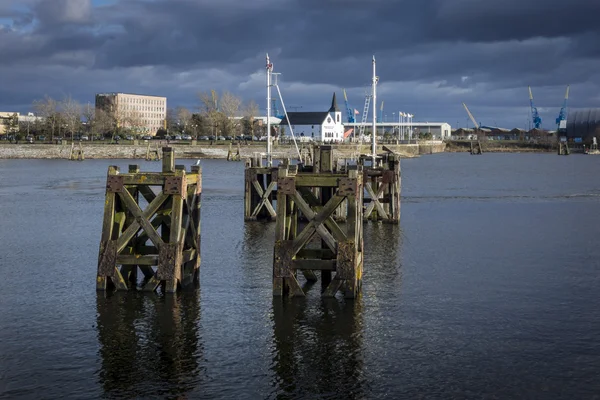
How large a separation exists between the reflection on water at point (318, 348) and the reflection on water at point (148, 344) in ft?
6.85

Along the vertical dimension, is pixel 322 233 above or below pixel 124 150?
below

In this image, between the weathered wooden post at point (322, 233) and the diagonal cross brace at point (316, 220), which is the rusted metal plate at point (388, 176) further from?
the diagonal cross brace at point (316, 220)

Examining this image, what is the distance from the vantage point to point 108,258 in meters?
23.3

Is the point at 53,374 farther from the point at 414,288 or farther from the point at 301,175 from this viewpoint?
the point at 414,288

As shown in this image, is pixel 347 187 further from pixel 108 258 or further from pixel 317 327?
pixel 108 258

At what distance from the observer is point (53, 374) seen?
17281mm

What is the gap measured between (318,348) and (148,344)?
4.28 metres

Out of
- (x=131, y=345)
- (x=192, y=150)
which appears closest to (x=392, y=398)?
(x=131, y=345)

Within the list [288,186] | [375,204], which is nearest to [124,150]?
[375,204]

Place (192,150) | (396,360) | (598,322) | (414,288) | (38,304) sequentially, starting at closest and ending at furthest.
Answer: (396,360) < (598,322) < (38,304) < (414,288) < (192,150)

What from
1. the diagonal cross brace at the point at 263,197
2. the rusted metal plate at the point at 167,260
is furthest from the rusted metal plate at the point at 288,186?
the diagonal cross brace at the point at 263,197

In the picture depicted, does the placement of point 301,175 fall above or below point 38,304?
above

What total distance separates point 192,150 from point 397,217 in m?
115

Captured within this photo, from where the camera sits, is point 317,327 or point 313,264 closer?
point 317,327
